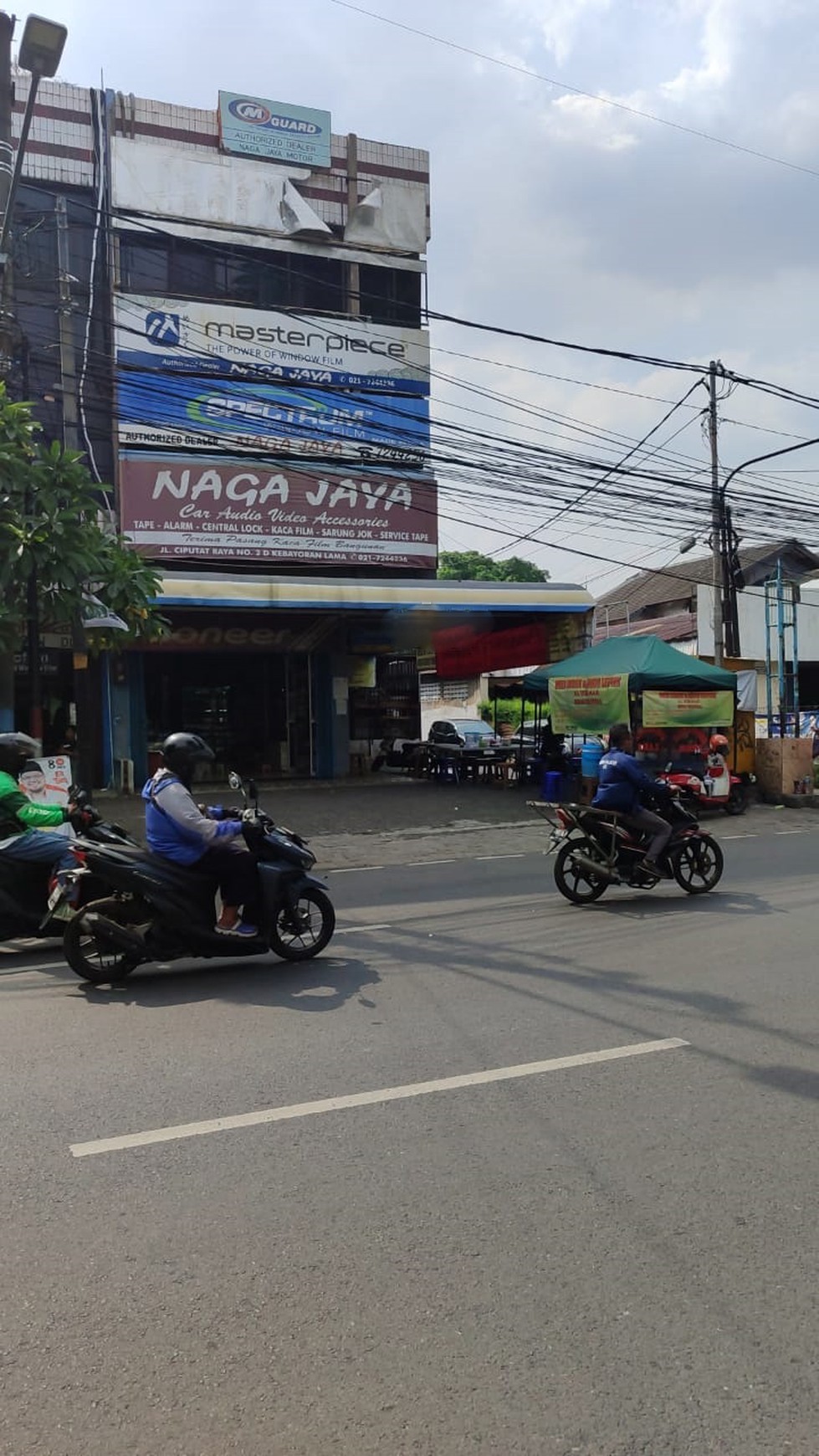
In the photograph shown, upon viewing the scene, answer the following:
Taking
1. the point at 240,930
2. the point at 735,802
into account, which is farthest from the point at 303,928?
the point at 735,802

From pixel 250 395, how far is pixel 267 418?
60 cm

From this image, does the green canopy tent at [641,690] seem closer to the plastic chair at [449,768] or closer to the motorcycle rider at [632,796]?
the plastic chair at [449,768]

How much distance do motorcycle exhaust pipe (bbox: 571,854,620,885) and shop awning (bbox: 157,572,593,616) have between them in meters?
10.8

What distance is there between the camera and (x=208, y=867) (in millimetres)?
6762

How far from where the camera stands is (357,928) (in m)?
8.50

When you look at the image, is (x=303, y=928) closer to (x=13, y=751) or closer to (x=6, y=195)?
(x=13, y=751)

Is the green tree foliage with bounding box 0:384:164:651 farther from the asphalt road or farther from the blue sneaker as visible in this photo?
the asphalt road

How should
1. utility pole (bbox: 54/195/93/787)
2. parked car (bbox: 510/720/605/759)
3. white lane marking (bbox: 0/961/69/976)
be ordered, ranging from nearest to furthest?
white lane marking (bbox: 0/961/69/976) → utility pole (bbox: 54/195/93/787) → parked car (bbox: 510/720/605/759)

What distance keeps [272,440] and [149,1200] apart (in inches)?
837

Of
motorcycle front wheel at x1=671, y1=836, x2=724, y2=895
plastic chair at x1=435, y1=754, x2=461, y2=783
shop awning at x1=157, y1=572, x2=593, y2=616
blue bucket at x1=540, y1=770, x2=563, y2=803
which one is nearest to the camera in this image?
motorcycle front wheel at x1=671, y1=836, x2=724, y2=895

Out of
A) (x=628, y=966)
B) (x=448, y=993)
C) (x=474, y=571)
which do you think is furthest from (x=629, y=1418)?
(x=474, y=571)

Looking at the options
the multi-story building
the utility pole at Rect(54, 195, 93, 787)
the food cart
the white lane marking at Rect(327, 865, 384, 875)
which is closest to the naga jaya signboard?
the multi-story building

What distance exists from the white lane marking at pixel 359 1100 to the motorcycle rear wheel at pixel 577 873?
409 cm

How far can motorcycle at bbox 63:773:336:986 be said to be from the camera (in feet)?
21.4
